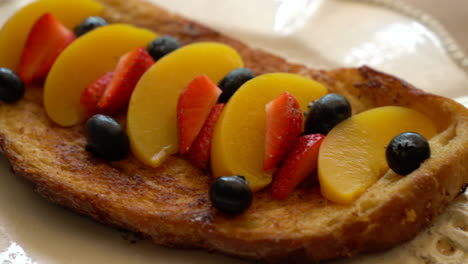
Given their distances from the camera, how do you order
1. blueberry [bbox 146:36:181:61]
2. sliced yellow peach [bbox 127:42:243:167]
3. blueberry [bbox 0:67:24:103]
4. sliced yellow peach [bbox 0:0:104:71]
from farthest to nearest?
sliced yellow peach [bbox 0:0:104:71]
blueberry [bbox 146:36:181:61]
blueberry [bbox 0:67:24:103]
sliced yellow peach [bbox 127:42:243:167]

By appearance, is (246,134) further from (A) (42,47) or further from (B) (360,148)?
(A) (42,47)

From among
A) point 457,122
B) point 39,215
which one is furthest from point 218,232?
point 457,122

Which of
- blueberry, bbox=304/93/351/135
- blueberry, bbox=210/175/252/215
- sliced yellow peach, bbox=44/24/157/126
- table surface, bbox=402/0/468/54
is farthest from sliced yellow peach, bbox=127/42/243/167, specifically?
table surface, bbox=402/0/468/54

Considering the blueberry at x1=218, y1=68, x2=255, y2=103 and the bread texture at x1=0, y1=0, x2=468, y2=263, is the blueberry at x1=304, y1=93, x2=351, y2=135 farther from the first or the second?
the blueberry at x1=218, y1=68, x2=255, y2=103

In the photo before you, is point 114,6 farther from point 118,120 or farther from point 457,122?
point 457,122

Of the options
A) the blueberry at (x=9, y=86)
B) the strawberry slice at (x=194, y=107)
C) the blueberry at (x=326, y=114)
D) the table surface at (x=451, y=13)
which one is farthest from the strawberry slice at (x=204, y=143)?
the table surface at (x=451, y=13)

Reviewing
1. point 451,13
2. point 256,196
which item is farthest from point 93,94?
point 451,13

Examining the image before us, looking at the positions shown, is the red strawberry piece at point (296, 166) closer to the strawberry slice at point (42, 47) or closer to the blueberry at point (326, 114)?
the blueberry at point (326, 114)
